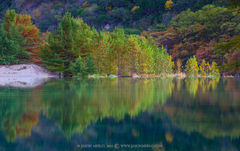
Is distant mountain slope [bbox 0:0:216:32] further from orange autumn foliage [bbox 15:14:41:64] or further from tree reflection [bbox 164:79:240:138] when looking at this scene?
tree reflection [bbox 164:79:240:138]

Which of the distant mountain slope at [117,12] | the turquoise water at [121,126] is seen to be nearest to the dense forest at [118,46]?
the distant mountain slope at [117,12]

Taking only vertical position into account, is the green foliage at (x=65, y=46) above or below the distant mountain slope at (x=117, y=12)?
below

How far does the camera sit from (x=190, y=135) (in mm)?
6141

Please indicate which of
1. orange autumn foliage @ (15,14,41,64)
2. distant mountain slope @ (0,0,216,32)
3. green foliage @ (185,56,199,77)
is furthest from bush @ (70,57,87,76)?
distant mountain slope @ (0,0,216,32)

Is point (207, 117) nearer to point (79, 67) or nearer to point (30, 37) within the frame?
point (79, 67)

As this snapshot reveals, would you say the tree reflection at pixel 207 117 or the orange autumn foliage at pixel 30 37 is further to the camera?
the orange autumn foliage at pixel 30 37

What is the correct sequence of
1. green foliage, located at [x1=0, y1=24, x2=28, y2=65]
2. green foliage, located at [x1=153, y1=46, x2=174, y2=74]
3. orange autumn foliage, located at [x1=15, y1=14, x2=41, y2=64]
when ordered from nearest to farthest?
1. green foliage, located at [x1=153, y1=46, x2=174, y2=74]
2. green foliage, located at [x1=0, y1=24, x2=28, y2=65]
3. orange autumn foliage, located at [x1=15, y1=14, x2=41, y2=64]

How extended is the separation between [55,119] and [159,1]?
5907 centimetres

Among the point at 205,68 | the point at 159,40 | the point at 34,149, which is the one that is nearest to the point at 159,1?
the point at 159,40

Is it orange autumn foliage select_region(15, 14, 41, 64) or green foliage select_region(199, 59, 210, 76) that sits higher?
orange autumn foliage select_region(15, 14, 41, 64)

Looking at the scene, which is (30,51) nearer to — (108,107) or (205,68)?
(205,68)

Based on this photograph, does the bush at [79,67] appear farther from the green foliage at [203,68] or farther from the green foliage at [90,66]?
the green foliage at [203,68]

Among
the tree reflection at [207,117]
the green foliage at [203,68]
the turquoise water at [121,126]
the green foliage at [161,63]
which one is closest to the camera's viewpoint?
the turquoise water at [121,126]

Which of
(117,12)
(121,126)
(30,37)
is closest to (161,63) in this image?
(30,37)
